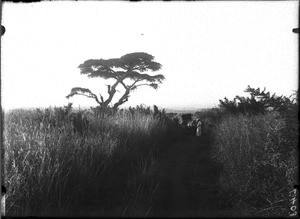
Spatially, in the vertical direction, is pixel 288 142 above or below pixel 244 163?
above

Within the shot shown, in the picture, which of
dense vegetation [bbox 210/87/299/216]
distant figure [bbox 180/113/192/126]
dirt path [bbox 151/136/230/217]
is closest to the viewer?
dense vegetation [bbox 210/87/299/216]

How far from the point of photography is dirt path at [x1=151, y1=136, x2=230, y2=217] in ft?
8.07

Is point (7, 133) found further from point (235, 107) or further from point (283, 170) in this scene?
point (235, 107)

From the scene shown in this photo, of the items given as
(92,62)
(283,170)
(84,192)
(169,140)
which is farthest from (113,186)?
(169,140)

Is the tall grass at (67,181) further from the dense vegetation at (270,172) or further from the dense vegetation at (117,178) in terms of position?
the dense vegetation at (270,172)

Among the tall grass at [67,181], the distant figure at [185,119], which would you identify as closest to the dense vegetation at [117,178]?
the tall grass at [67,181]

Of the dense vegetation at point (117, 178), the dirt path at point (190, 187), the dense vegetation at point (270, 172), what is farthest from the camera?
the dirt path at point (190, 187)

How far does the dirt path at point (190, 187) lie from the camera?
246cm

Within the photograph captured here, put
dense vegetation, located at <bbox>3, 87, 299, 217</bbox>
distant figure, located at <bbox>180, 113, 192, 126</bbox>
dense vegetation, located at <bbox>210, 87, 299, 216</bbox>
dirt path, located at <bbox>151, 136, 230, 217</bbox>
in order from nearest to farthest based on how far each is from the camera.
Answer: dense vegetation, located at <bbox>210, 87, 299, 216</bbox> → dense vegetation, located at <bbox>3, 87, 299, 217</bbox> → dirt path, located at <bbox>151, 136, 230, 217</bbox> → distant figure, located at <bbox>180, 113, 192, 126</bbox>

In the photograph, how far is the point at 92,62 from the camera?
9.43ft

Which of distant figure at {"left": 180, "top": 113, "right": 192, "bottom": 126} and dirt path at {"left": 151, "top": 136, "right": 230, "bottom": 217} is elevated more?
distant figure at {"left": 180, "top": 113, "right": 192, "bottom": 126}

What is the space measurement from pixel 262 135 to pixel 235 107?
298cm

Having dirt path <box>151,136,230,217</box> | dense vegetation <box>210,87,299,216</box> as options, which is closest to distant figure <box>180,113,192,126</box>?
dirt path <box>151,136,230,217</box>

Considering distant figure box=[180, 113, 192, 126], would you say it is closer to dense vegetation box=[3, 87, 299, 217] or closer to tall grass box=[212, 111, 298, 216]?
dense vegetation box=[3, 87, 299, 217]
